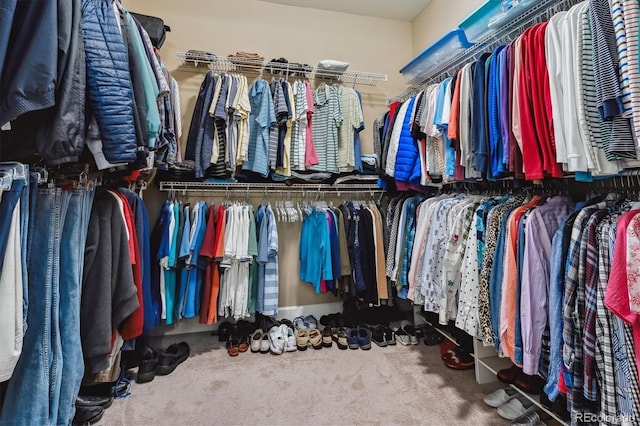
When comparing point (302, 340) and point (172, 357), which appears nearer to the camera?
point (172, 357)

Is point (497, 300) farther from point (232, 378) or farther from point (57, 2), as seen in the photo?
point (57, 2)

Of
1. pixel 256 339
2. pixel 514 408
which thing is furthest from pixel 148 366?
pixel 514 408

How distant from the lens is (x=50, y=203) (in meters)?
1.10

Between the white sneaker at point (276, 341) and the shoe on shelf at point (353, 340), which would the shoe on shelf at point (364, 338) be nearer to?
the shoe on shelf at point (353, 340)

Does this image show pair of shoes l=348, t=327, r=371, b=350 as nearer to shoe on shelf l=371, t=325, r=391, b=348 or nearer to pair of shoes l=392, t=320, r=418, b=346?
shoe on shelf l=371, t=325, r=391, b=348

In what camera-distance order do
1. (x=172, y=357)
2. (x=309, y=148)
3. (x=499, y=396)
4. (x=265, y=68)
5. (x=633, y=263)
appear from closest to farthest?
(x=633, y=263) < (x=499, y=396) < (x=172, y=357) < (x=309, y=148) < (x=265, y=68)

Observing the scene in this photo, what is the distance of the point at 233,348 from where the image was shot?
2.27 meters

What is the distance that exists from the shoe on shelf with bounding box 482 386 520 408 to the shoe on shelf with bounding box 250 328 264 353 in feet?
4.83

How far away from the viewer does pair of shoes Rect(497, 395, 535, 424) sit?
1531mm

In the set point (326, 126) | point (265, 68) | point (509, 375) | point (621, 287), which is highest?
point (265, 68)

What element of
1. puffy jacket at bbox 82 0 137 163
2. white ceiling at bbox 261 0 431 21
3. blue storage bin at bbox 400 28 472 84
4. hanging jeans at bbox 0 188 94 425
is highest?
white ceiling at bbox 261 0 431 21

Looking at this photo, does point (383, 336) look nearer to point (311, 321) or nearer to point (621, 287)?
point (311, 321)

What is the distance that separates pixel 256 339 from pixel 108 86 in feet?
6.36

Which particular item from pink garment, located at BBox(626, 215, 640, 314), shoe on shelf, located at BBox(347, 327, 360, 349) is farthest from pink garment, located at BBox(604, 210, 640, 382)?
shoe on shelf, located at BBox(347, 327, 360, 349)
